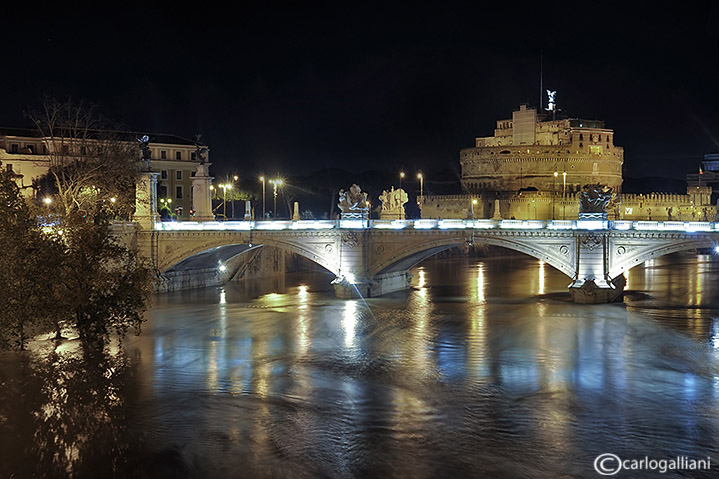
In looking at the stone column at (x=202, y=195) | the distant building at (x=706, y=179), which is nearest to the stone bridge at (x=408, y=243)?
the stone column at (x=202, y=195)

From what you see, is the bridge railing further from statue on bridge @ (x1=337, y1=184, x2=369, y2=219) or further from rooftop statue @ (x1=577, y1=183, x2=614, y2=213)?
rooftop statue @ (x1=577, y1=183, x2=614, y2=213)

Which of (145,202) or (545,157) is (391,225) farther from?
(545,157)

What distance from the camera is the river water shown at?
68.7ft

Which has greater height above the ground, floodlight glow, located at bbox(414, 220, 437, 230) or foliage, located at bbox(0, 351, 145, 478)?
floodlight glow, located at bbox(414, 220, 437, 230)

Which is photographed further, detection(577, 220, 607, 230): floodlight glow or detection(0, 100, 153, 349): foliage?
detection(577, 220, 607, 230): floodlight glow

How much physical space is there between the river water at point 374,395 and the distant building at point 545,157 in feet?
183

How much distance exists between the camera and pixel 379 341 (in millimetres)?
36719

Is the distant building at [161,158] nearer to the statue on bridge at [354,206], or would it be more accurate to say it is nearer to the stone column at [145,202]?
the stone column at [145,202]

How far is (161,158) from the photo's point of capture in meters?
79.4

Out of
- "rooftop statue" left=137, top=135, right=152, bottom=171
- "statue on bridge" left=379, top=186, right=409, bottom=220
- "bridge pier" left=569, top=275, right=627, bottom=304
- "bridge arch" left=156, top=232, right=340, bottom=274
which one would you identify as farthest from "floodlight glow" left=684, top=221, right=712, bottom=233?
"rooftop statue" left=137, top=135, right=152, bottom=171

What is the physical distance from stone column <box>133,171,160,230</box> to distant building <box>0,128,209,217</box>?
1601 cm

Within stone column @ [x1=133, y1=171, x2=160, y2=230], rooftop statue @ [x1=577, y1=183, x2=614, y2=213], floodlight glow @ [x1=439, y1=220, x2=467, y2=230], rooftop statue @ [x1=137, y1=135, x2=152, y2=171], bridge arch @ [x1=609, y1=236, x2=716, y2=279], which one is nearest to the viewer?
bridge arch @ [x1=609, y1=236, x2=716, y2=279]

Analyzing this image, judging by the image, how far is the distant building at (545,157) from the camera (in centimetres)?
10031

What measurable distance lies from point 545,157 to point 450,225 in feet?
185
